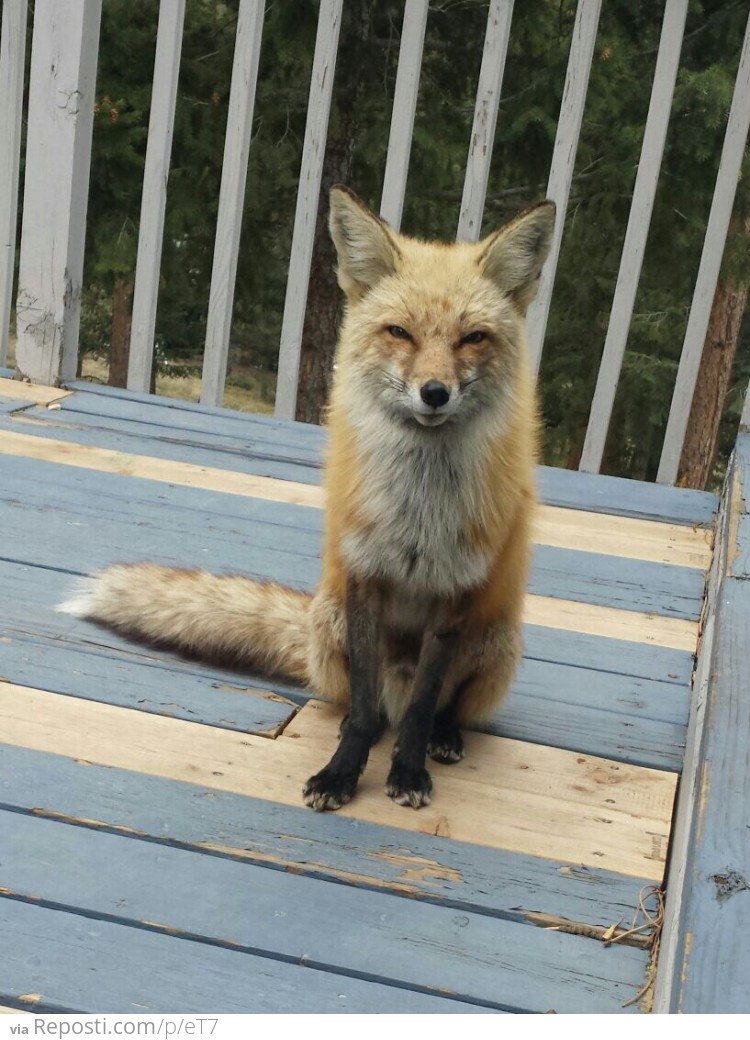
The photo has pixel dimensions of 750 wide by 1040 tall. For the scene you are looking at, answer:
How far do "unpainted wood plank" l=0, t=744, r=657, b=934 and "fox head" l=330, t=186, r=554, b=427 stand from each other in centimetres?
76

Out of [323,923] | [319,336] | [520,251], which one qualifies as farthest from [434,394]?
[319,336]

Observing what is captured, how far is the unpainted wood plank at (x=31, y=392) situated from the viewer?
388cm

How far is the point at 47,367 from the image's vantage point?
13.2 feet

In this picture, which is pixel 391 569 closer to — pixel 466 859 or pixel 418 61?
pixel 466 859

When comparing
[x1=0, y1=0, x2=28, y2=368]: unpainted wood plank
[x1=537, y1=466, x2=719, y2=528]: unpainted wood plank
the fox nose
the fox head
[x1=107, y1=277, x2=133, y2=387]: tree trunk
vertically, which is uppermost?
[x1=0, y1=0, x2=28, y2=368]: unpainted wood plank

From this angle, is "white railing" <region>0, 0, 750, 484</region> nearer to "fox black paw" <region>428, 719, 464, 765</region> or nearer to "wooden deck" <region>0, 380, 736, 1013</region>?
"wooden deck" <region>0, 380, 736, 1013</region>

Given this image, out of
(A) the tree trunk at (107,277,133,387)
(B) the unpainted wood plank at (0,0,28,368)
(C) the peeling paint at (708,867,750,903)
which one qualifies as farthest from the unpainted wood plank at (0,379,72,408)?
(A) the tree trunk at (107,277,133,387)

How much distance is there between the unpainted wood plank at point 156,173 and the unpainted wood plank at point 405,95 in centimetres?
77

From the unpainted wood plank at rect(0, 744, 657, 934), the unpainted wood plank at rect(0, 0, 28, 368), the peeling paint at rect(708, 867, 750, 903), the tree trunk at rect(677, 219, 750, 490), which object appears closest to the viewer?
the peeling paint at rect(708, 867, 750, 903)

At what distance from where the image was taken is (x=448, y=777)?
6.77ft

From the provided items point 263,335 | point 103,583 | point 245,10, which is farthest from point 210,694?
point 263,335

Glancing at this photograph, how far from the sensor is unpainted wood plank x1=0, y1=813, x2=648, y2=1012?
1.48 meters

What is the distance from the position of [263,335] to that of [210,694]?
15852mm

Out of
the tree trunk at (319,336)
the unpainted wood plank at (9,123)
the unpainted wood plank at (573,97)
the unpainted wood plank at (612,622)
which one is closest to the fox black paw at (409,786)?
the unpainted wood plank at (612,622)
